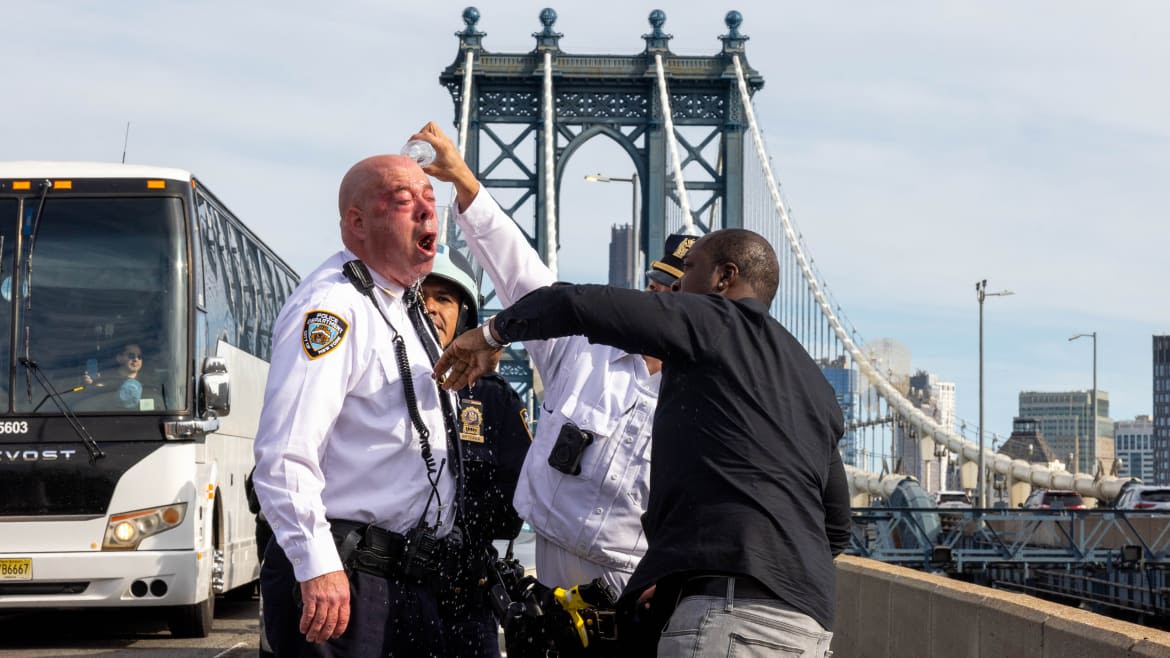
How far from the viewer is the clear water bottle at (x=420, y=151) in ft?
13.5

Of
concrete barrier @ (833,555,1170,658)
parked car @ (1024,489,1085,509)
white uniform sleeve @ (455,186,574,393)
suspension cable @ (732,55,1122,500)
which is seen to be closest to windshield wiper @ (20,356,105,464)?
concrete barrier @ (833,555,1170,658)

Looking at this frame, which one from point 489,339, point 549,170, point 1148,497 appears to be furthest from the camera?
point 549,170

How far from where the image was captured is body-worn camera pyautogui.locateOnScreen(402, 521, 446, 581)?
12.3 ft

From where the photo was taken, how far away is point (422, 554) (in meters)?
3.78

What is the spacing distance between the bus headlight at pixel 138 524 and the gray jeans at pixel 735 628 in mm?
7306

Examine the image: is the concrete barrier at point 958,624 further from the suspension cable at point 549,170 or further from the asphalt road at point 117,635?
the suspension cable at point 549,170

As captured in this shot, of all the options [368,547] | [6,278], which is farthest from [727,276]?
[6,278]

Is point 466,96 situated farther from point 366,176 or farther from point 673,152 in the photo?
point 366,176

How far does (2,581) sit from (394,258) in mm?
6942

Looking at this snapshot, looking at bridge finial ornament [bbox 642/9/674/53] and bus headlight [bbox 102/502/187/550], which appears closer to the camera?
bus headlight [bbox 102/502/187/550]

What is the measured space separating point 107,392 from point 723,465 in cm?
751

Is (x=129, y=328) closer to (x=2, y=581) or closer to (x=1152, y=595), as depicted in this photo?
(x=2, y=581)

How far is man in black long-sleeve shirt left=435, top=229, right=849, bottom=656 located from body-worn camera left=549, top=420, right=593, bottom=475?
77 cm

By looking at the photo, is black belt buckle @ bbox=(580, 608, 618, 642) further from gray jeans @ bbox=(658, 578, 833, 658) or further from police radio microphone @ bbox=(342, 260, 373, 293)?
police radio microphone @ bbox=(342, 260, 373, 293)
